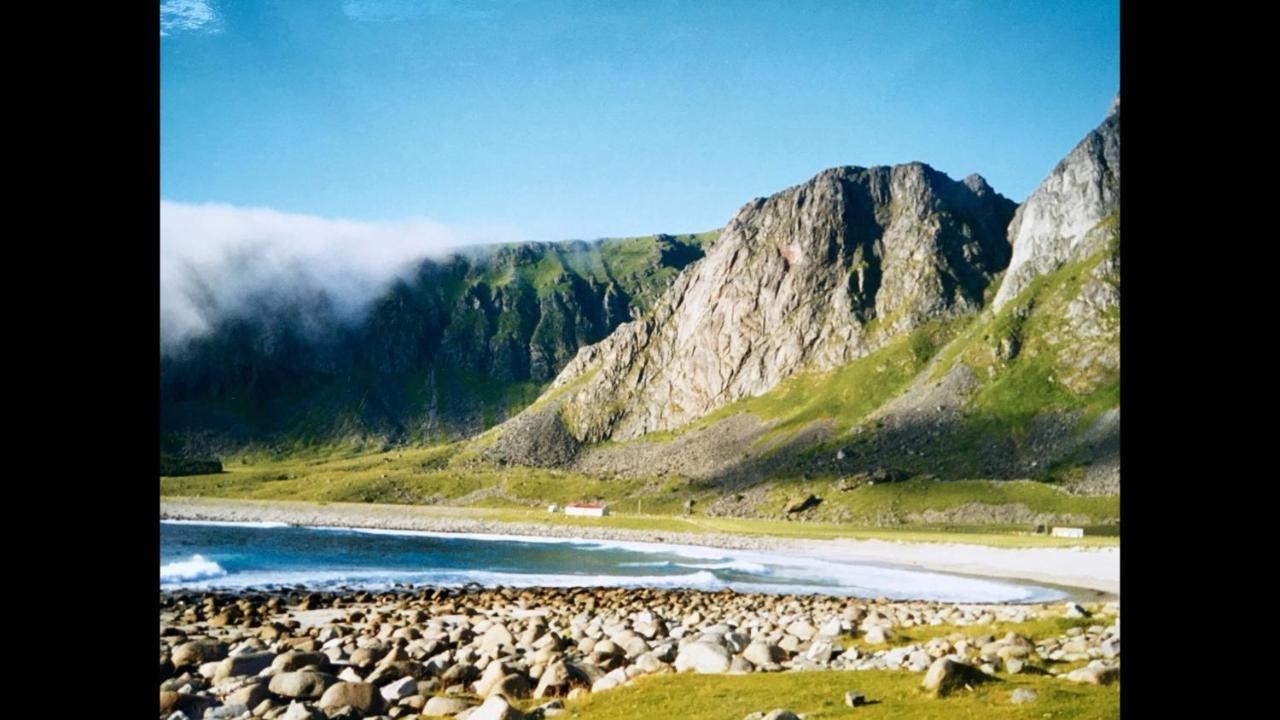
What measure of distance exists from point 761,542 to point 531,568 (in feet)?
66.6

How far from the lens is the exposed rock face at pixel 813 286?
424 feet

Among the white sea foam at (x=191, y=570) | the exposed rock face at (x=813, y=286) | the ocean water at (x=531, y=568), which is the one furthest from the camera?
the exposed rock face at (x=813, y=286)

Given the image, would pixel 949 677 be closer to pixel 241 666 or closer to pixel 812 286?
pixel 241 666

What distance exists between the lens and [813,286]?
138 meters

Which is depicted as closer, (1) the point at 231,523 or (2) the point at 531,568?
(2) the point at 531,568

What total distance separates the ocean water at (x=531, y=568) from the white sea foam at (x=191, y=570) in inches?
1.8

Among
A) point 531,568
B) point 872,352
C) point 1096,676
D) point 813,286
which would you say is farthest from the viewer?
point 813,286

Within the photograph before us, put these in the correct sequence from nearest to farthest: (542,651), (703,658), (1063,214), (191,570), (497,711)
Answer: (497,711) < (703,658) < (542,651) < (191,570) < (1063,214)

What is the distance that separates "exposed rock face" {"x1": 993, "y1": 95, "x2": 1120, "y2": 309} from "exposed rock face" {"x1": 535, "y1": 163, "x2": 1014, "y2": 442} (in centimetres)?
925

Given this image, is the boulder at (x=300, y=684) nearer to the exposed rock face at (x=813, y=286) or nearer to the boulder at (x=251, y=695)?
the boulder at (x=251, y=695)

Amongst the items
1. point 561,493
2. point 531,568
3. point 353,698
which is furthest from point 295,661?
point 561,493

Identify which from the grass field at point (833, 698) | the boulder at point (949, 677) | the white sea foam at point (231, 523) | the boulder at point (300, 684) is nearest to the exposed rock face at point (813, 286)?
the white sea foam at point (231, 523)

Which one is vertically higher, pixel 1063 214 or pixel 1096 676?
pixel 1063 214

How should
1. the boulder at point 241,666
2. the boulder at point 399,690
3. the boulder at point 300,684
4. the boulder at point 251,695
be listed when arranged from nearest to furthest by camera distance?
the boulder at point 251,695
the boulder at point 300,684
the boulder at point 399,690
the boulder at point 241,666
